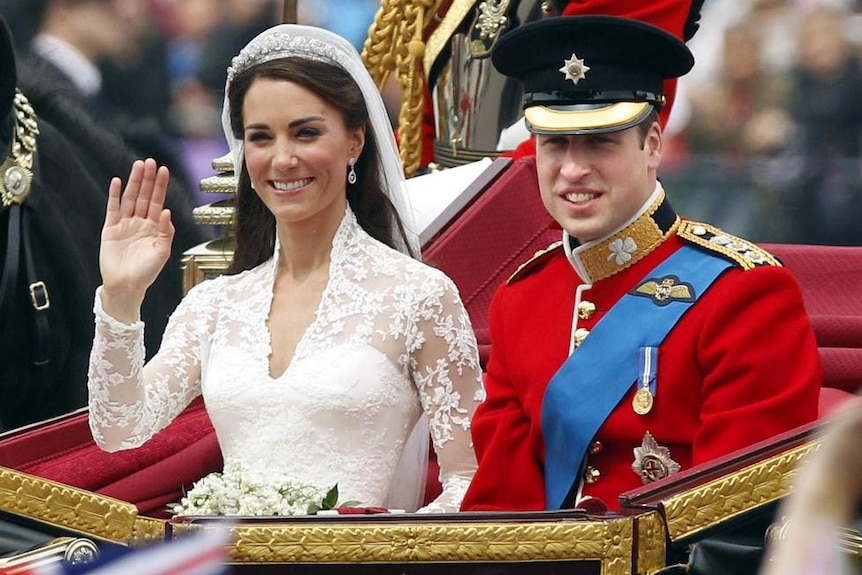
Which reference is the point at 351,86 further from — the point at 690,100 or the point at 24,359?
the point at 690,100

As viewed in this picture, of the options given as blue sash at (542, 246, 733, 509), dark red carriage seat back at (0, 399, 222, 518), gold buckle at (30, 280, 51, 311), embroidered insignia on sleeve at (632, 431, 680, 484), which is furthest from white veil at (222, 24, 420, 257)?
gold buckle at (30, 280, 51, 311)

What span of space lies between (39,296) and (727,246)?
1.53m

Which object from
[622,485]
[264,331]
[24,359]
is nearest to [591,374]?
[622,485]

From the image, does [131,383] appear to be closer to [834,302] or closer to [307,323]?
[307,323]

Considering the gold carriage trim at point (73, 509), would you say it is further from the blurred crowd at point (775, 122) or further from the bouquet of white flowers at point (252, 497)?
the blurred crowd at point (775, 122)

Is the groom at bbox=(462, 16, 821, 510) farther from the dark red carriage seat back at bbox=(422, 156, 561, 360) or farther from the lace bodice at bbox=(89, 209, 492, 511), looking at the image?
the dark red carriage seat back at bbox=(422, 156, 561, 360)

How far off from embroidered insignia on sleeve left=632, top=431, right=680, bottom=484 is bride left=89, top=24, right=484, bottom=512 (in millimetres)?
321

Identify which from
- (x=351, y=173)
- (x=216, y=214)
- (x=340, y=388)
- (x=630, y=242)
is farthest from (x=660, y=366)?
(x=216, y=214)

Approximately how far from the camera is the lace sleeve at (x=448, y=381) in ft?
7.72

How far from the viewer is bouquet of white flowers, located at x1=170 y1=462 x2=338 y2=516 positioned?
213cm

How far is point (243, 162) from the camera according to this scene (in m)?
2.57

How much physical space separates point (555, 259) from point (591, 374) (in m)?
0.26

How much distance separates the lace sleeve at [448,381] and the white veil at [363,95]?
0.12 m

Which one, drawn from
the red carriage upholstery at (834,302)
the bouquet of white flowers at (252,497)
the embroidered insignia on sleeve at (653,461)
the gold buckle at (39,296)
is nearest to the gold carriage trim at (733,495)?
the embroidered insignia on sleeve at (653,461)
